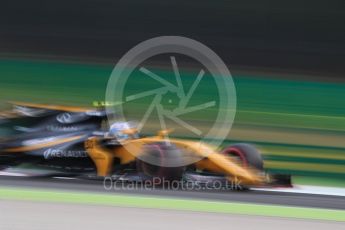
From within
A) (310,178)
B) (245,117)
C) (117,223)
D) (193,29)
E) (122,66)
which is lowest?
(117,223)

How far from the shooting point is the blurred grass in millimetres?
7309

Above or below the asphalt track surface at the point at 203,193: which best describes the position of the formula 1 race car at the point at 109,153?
above

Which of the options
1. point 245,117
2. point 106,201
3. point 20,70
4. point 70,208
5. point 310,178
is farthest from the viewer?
point 20,70

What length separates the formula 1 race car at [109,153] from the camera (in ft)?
16.4

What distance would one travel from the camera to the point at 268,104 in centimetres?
882

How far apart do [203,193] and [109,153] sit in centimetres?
86

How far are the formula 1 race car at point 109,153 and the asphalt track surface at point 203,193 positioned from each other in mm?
155

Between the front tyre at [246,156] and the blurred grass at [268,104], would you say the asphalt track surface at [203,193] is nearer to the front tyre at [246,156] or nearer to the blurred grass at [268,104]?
the front tyre at [246,156]

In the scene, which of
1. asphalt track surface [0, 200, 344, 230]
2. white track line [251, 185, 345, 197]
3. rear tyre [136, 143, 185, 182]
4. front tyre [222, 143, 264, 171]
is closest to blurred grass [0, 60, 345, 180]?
white track line [251, 185, 345, 197]

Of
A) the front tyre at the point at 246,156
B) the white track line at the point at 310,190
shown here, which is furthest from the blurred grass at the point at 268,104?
the front tyre at the point at 246,156

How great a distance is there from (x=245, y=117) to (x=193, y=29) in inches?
100

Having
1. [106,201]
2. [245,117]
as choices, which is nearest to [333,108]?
[245,117]

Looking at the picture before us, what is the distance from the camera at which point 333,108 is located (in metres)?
8.82

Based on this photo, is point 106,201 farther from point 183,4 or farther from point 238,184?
point 183,4
